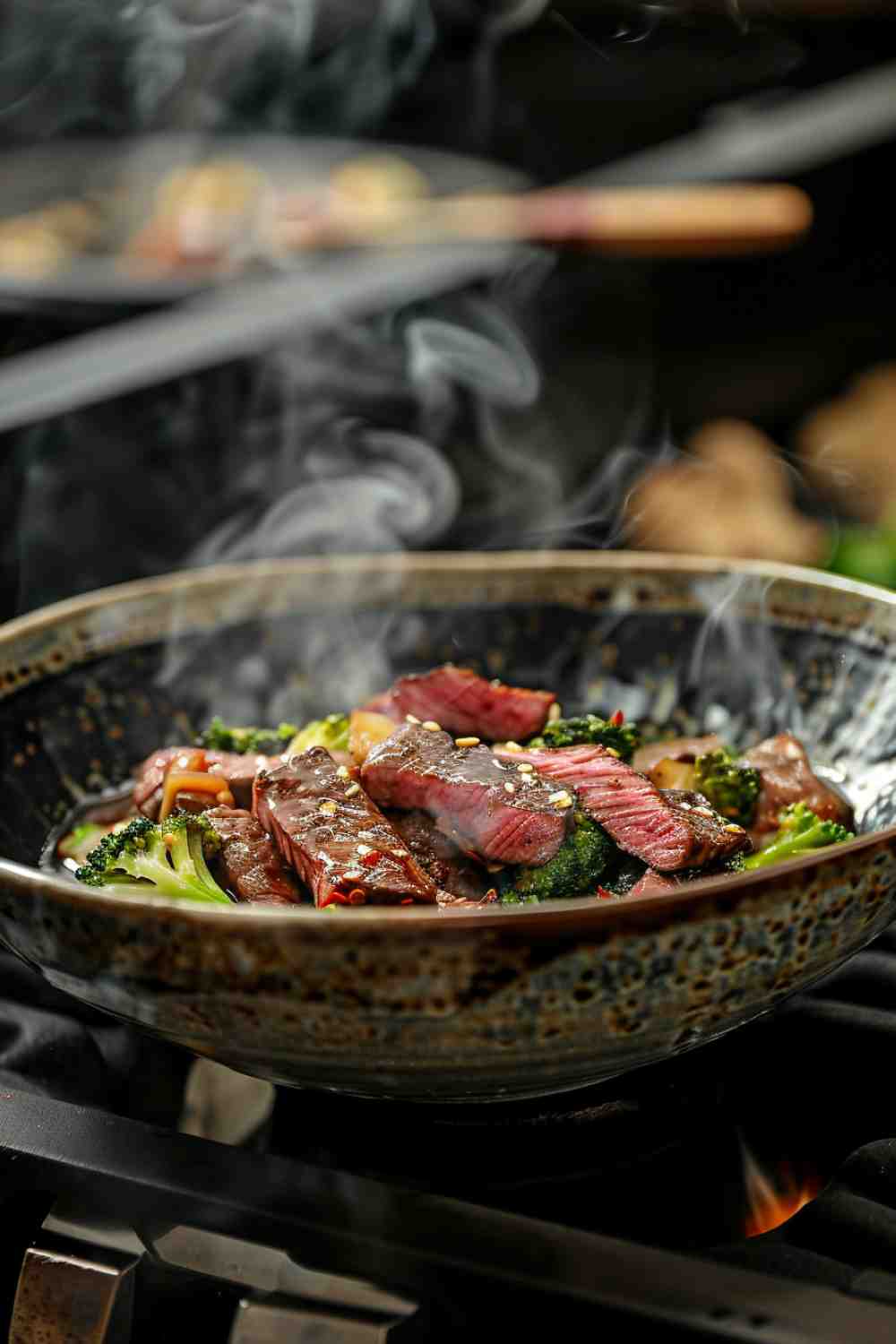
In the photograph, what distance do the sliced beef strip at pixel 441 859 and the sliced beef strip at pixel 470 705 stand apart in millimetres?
304

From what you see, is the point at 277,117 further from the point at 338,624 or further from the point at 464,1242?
the point at 464,1242

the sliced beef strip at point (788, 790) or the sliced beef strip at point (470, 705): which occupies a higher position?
the sliced beef strip at point (470, 705)

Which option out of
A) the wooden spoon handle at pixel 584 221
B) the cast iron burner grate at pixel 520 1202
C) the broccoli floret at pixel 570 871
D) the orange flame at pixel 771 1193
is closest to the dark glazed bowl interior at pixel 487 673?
the cast iron burner grate at pixel 520 1202

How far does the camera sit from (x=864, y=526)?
5512 millimetres

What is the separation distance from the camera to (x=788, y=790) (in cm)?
196

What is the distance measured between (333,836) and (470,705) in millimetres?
506

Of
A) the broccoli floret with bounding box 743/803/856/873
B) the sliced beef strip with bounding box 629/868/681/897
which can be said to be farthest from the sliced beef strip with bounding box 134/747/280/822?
the broccoli floret with bounding box 743/803/856/873

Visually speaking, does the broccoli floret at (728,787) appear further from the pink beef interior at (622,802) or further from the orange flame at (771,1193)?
the orange flame at (771,1193)

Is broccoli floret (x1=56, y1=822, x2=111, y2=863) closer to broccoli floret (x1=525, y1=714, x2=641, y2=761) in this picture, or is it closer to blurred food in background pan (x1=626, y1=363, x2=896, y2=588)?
broccoli floret (x1=525, y1=714, x2=641, y2=761)

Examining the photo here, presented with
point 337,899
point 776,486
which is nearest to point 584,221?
point 776,486

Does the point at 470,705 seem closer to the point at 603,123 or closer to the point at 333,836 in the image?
the point at 333,836

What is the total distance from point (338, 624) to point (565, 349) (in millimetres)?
3957

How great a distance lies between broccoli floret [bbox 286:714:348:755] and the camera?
2.08m

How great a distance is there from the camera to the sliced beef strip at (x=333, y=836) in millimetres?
1491
